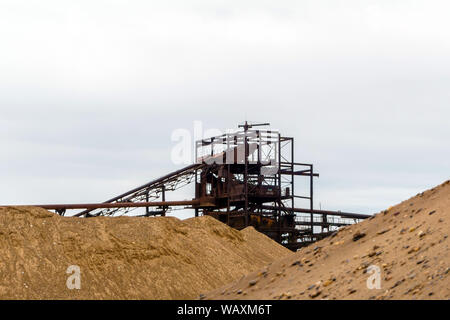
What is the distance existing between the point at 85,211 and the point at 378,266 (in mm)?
37805

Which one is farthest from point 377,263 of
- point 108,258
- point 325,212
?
point 325,212

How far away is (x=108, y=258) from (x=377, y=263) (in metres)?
15.2

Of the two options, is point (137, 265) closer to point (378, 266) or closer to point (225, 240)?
point (225, 240)

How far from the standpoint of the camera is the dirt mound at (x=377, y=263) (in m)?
14.8

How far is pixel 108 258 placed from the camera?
29.1 meters

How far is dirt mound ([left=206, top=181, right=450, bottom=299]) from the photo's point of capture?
48.6 feet

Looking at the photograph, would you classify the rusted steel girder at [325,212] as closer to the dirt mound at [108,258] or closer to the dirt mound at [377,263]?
the dirt mound at [108,258]

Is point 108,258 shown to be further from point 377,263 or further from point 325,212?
point 325,212

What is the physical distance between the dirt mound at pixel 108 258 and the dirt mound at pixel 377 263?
8.98 m

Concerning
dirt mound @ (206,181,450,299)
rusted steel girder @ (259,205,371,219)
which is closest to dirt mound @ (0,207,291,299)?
dirt mound @ (206,181,450,299)

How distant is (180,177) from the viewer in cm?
5412

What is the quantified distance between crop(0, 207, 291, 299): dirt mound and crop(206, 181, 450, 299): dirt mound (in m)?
8.98
